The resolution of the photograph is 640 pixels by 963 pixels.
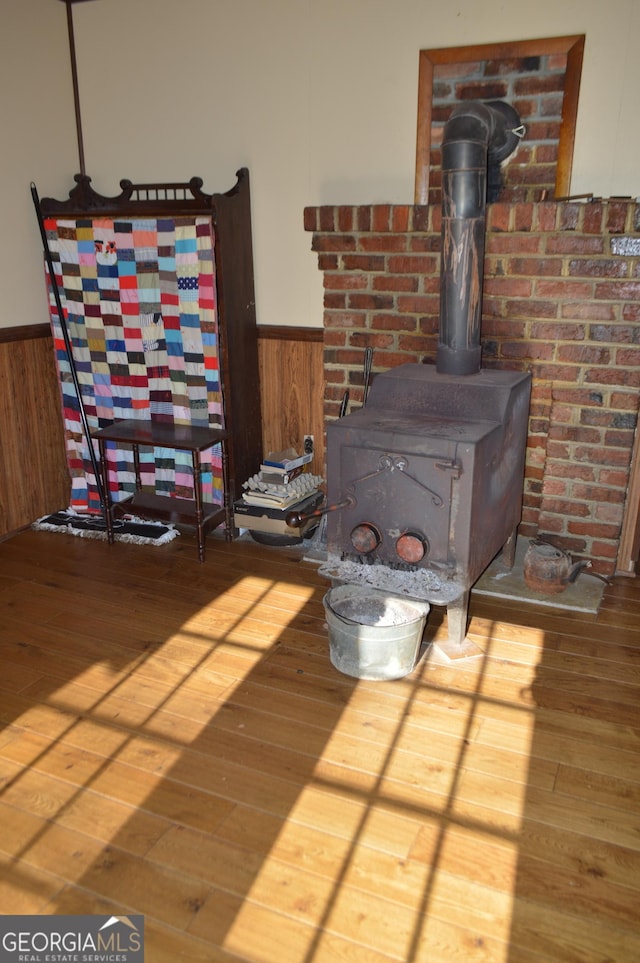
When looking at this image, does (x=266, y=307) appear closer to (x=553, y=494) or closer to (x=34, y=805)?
(x=553, y=494)

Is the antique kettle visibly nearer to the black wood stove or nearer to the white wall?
the black wood stove

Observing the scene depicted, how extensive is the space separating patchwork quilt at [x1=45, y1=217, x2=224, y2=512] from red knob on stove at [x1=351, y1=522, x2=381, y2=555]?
122 cm

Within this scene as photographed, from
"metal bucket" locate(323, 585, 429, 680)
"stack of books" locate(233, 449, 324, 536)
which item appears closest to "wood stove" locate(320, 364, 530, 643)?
"metal bucket" locate(323, 585, 429, 680)

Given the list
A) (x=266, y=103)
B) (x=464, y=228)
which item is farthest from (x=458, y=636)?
(x=266, y=103)

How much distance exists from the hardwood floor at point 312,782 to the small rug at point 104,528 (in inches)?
22.4

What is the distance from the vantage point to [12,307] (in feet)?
11.7

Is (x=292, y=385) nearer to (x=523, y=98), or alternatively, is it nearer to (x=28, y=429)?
(x=28, y=429)

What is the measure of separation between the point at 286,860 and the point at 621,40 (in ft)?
9.64

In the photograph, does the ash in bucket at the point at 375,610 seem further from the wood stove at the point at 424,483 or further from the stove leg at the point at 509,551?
the stove leg at the point at 509,551

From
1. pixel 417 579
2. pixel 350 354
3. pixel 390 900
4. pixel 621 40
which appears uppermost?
pixel 621 40

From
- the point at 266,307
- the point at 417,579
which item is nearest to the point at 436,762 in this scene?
the point at 417,579

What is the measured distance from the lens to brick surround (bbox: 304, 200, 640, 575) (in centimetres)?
279

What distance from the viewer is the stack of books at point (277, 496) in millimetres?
3418

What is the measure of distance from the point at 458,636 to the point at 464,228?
4.67 ft
